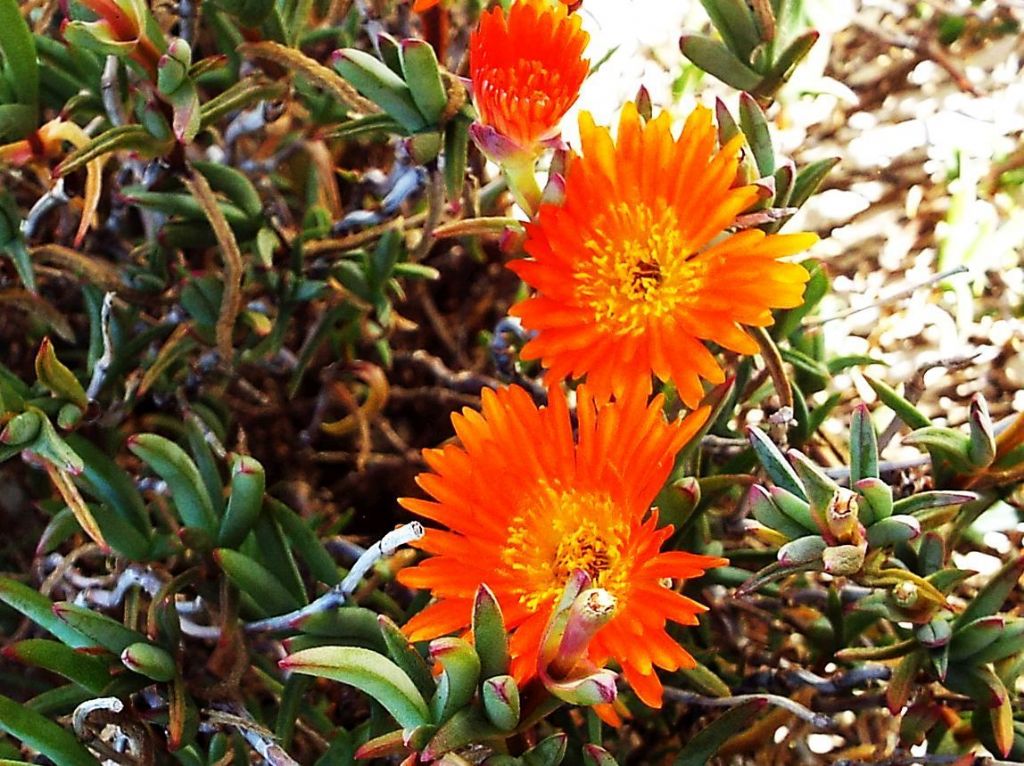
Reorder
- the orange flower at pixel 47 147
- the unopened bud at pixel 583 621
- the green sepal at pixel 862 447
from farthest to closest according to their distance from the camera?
the orange flower at pixel 47 147
the green sepal at pixel 862 447
the unopened bud at pixel 583 621

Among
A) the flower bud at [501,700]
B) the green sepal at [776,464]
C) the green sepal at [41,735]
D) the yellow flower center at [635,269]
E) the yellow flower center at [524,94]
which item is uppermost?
the yellow flower center at [524,94]

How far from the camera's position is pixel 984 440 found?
19.9 inches

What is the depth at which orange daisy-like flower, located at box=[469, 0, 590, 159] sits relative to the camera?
18.3 inches

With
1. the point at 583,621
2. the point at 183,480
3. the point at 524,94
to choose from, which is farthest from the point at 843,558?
the point at 183,480

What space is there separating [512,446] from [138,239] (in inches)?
19.9

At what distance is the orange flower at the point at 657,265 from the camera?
1.56ft

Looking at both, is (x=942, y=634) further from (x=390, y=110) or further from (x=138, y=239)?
(x=138, y=239)

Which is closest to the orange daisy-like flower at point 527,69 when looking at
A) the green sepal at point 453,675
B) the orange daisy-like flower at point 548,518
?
the orange daisy-like flower at point 548,518

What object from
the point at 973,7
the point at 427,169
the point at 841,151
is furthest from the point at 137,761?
the point at 973,7

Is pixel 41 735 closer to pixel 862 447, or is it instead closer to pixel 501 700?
pixel 501 700

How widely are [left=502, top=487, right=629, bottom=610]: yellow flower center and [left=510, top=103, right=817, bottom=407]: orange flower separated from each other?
67mm

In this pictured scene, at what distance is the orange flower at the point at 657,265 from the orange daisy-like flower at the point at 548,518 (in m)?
0.02

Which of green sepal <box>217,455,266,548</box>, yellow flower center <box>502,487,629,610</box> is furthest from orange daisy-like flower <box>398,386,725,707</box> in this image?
green sepal <box>217,455,266,548</box>

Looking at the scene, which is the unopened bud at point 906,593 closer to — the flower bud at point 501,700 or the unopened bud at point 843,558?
the unopened bud at point 843,558
